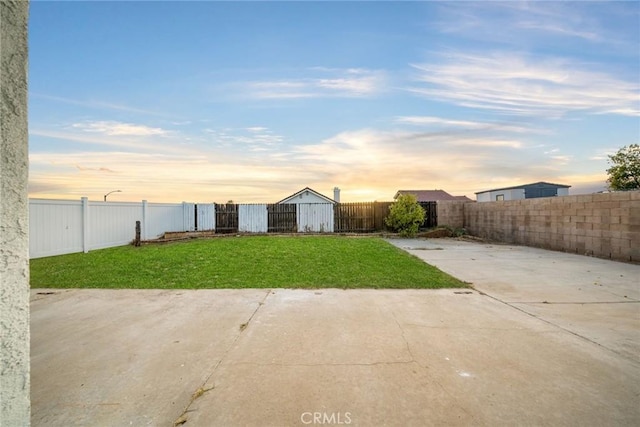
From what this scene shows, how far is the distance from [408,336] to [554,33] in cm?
942

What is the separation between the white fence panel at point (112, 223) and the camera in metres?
10.6

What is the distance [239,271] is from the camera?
21.3 ft

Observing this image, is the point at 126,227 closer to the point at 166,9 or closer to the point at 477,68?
the point at 166,9

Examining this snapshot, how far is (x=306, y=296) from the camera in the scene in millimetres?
4586

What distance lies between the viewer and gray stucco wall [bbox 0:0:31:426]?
1.02 metres

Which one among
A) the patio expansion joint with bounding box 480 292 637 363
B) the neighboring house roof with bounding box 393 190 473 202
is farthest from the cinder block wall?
the neighboring house roof with bounding box 393 190 473 202

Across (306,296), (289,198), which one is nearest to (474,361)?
(306,296)

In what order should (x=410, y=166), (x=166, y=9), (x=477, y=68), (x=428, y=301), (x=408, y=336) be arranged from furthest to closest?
(x=410, y=166)
(x=477, y=68)
(x=166, y=9)
(x=428, y=301)
(x=408, y=336)

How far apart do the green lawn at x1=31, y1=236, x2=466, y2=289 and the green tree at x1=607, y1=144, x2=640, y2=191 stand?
1901cm

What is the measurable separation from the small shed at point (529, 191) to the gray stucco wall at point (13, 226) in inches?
1164

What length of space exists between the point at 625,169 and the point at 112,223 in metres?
27.9

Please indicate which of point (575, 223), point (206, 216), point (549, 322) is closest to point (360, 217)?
point (206, 216)

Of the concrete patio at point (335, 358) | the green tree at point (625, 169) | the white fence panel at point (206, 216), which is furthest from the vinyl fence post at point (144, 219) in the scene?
the green tree at point (625, 169)

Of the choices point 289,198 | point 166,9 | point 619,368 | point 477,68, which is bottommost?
point 619,368
